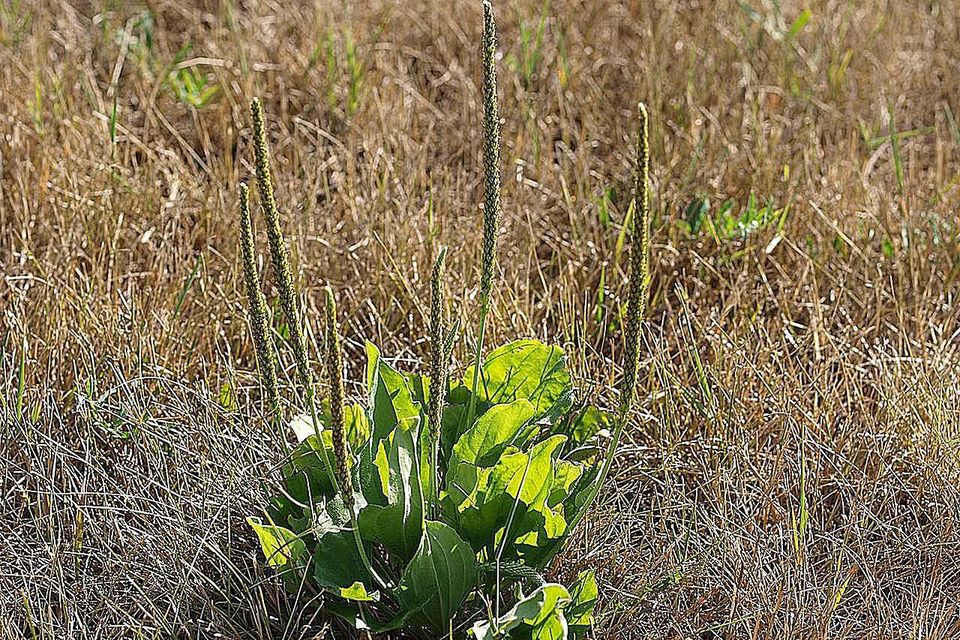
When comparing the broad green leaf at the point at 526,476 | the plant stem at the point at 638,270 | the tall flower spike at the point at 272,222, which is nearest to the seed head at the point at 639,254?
the plant stem at the point at 638,270

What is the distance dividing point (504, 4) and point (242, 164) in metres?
0.98

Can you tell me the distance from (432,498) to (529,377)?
28 centimetres

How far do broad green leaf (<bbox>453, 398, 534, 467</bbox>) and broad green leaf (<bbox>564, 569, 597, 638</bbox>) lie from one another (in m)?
A: 0.19

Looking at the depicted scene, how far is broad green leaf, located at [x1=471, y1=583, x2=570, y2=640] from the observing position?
1208 mm

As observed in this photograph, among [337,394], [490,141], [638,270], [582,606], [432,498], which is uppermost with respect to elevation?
[490,141]

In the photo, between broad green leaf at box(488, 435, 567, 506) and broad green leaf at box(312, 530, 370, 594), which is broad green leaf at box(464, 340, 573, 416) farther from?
broad green leaf at box(312, 530, 370, 594)

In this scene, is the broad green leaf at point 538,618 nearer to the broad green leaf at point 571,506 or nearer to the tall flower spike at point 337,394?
the broad green leaf at point 571,506

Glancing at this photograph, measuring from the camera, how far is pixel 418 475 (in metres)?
1.23

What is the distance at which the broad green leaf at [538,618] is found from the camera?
1208 millimetres

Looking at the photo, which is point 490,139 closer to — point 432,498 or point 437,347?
point 437,347

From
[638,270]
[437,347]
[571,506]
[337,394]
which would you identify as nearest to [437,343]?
[437,347]

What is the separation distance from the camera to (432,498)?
4.31 ft

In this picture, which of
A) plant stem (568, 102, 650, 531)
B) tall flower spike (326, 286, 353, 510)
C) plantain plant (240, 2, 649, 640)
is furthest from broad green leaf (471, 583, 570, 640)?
tall flower spike (326, 286, 353, 510)

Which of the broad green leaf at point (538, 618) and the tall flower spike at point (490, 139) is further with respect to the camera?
the broad green leaf at point (538, 618)
